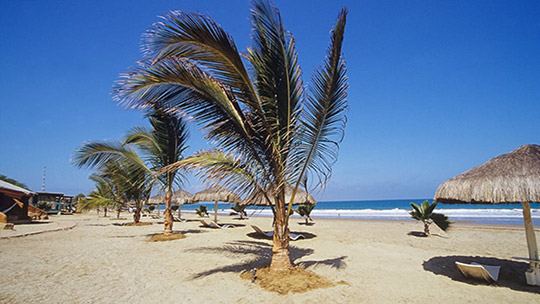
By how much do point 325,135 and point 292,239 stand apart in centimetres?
572

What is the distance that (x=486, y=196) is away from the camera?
4.37 meters

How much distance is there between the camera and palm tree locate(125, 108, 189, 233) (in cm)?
895

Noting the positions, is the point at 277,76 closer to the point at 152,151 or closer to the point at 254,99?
the point at 254,99

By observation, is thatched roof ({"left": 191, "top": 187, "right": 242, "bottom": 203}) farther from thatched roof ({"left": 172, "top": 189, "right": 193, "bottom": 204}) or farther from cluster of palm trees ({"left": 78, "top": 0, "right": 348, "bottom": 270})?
cluster of palm trees ({"left": 78, "top": 0, "right": 348, "bottom": 270})

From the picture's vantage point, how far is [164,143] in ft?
29.5

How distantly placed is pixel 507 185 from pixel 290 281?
364 cm

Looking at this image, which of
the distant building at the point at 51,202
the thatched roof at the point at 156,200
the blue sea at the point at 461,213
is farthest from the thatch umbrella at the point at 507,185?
the distant building at the point at 51,202

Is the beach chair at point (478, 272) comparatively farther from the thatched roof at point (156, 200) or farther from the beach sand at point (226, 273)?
the thatched roof at point (156, 200)

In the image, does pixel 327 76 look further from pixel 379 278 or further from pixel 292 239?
pixel 292 239

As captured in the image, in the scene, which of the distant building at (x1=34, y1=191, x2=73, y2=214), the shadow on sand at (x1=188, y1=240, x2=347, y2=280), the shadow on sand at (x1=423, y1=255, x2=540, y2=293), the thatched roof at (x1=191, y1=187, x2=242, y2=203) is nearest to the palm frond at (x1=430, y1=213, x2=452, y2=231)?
the shadow on sand at (x1=423, y1=255, x2=540, y2=293)

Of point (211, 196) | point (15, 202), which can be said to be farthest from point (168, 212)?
point (15, 202)

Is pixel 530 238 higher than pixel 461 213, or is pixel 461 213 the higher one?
pixel 530 238

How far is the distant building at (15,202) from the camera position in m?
14.1

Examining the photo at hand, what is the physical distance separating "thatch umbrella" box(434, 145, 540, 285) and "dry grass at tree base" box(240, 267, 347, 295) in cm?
252
